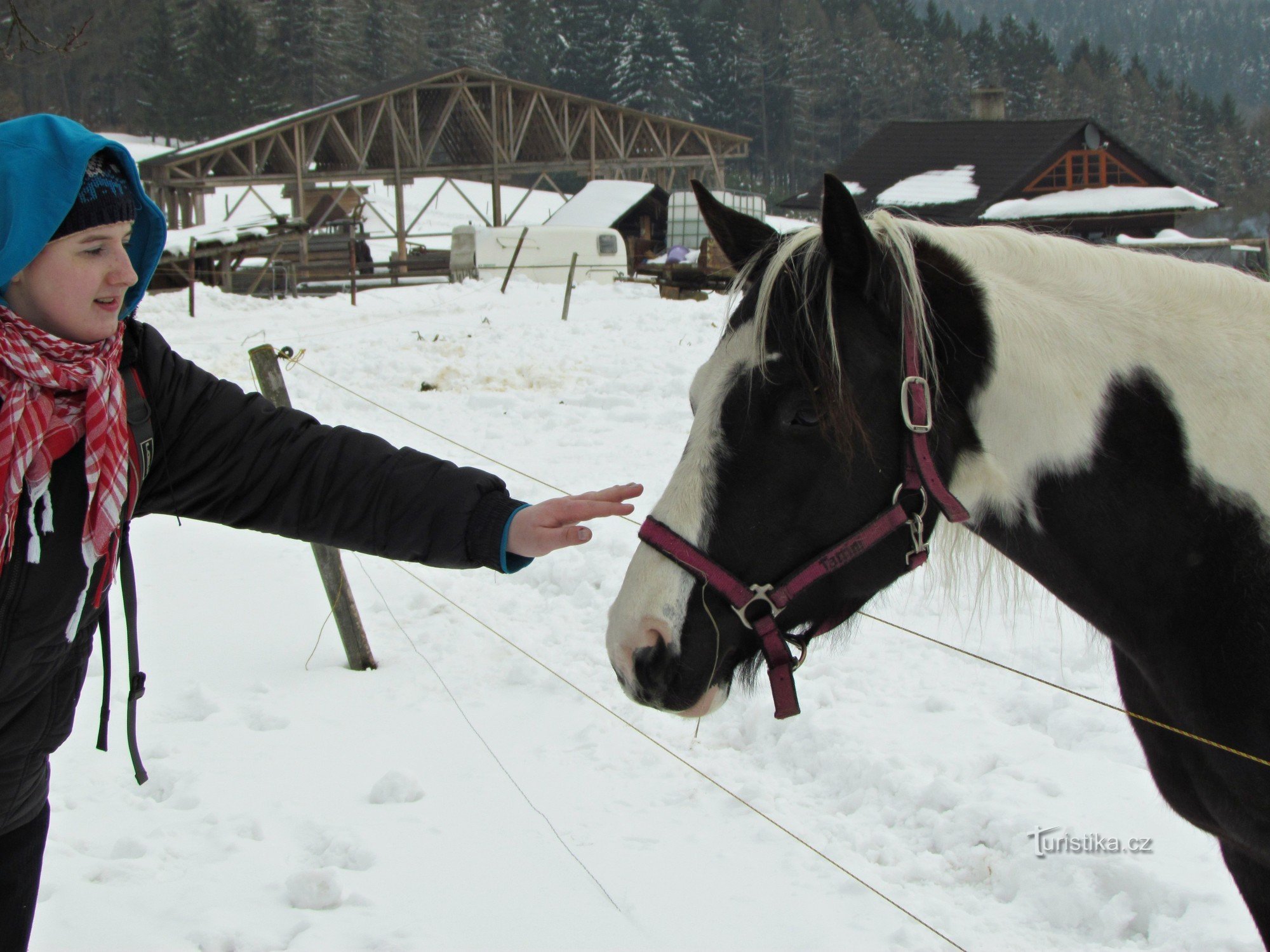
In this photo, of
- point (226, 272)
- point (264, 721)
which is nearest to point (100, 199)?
point (264, 721)

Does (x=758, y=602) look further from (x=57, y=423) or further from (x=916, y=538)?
(x=57, y=423)

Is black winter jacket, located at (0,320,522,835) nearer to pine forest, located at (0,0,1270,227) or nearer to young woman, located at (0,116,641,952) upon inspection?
young woman, located at (0,116,641,952)

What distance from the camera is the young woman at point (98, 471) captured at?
1.41m

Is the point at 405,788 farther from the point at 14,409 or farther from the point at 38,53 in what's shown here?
the point at 38,53

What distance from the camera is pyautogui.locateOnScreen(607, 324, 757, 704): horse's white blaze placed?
1.63 m

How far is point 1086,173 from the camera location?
31.0 meters

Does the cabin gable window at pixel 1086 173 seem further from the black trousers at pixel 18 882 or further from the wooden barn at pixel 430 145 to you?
the black trousers at pixel 18 882

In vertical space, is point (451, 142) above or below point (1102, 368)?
above

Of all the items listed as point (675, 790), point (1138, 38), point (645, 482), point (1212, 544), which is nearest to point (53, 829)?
point (675, 790)

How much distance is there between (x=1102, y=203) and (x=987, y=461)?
31360 millimetres

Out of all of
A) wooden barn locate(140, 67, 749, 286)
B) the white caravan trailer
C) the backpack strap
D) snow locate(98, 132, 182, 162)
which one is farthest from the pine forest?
the backpack strap

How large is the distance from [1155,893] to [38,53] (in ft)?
20.2

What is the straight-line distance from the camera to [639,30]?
7050 cm

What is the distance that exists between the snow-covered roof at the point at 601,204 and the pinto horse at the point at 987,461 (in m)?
29.3
